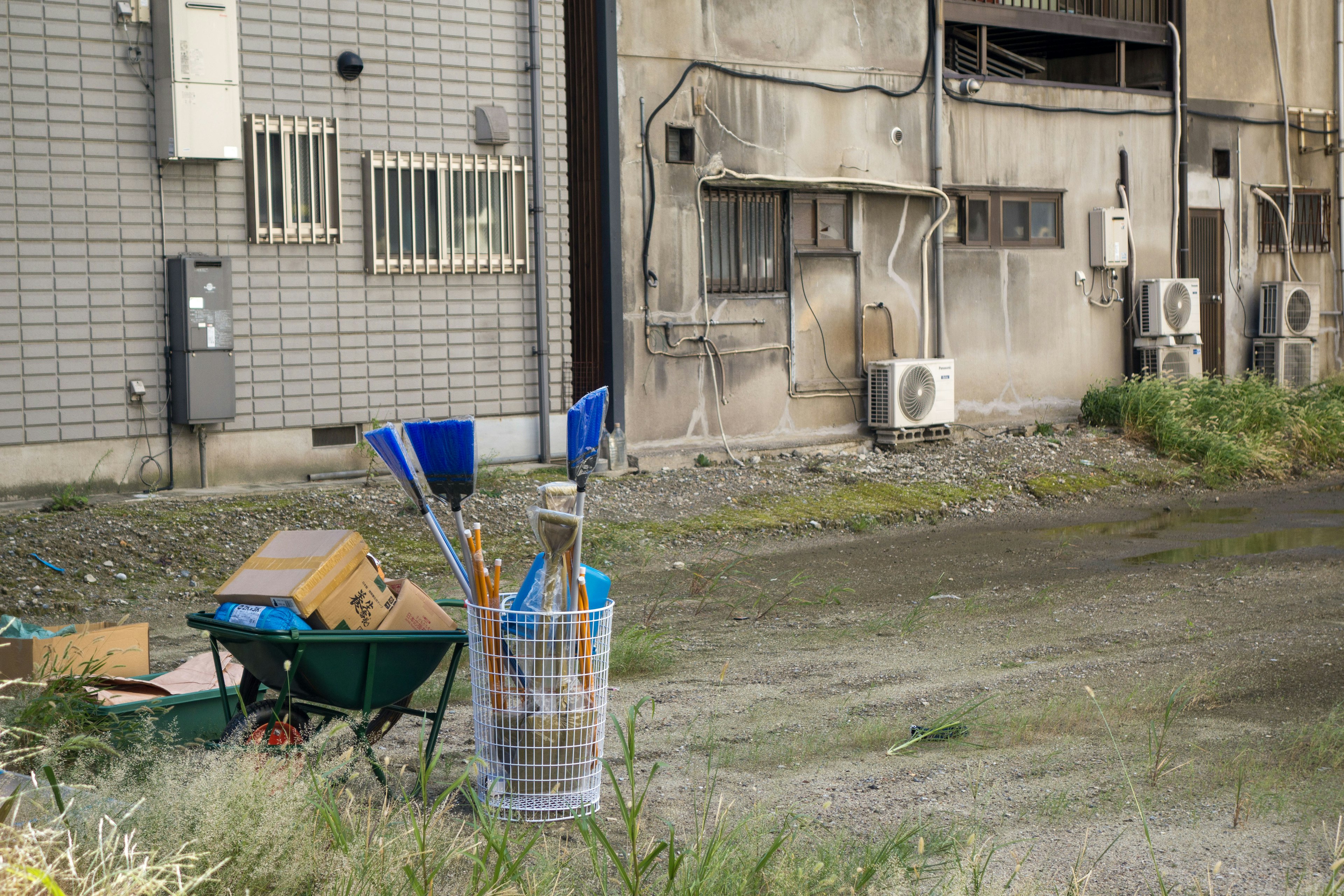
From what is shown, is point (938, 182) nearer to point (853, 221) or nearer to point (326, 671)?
point (853, 221)

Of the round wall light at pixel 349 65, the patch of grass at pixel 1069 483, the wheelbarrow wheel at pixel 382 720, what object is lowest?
the wheelbarrow wheel at pixel 382 720

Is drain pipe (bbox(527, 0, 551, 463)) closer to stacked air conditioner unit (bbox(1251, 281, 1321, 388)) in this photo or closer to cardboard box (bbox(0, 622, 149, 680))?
cardboard box (bbox(0, 622, 149, 680))

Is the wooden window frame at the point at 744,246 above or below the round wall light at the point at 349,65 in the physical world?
below

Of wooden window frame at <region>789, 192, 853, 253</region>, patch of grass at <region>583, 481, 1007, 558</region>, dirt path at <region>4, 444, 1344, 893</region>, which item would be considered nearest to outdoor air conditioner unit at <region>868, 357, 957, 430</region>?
wooden window frame at <region>789, 192, 853, 253</region>

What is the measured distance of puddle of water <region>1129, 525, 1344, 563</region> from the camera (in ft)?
31.9

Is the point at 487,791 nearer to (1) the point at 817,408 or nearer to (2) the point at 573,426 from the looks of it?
(2) the point at 573,426

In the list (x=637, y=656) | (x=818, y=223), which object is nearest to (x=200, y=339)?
(x=637, y=656)

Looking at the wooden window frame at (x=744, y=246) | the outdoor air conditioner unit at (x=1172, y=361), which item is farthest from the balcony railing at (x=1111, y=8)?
the wooden window frame at (x=744, y=246)

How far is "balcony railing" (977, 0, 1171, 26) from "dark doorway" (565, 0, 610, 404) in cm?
626

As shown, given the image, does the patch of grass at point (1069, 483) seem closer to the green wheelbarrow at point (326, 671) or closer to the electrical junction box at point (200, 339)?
the electrical junction box at point (200, 339)

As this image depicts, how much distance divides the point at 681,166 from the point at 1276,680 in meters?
8.43

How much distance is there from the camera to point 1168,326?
54.2 ft

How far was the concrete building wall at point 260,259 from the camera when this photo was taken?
1008 cm

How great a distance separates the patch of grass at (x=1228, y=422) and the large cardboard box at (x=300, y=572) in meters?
11.0
